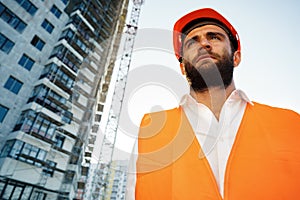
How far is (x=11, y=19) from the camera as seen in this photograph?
17453 mm

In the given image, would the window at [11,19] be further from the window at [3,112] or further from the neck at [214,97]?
the neck at [214,97]

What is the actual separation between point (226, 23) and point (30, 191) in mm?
21348

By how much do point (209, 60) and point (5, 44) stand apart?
20503mm

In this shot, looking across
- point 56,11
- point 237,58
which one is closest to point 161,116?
point 237,58

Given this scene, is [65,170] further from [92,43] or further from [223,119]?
[223,119]

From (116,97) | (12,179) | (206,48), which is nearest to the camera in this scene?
(206,48)

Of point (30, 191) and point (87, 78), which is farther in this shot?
point (87, 78)

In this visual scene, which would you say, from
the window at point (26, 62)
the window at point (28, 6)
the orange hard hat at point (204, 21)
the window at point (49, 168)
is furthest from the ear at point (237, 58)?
the window at point (28, 6)

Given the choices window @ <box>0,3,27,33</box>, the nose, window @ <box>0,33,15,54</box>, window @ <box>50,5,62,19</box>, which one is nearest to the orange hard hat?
the nose

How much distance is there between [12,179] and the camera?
15695 mm

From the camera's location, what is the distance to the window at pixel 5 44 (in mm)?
16353

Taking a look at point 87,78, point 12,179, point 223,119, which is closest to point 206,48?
point 223,119

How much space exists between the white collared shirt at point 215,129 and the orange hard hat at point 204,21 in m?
0.65

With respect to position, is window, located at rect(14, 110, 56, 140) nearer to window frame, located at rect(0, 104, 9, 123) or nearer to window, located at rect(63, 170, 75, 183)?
window frame, located at rect(0, 104, 9, 123)
